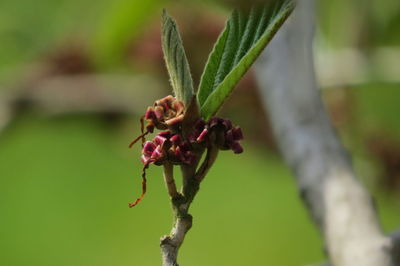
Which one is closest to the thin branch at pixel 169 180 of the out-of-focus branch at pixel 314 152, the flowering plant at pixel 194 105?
the flowering plant at pixel 194 105

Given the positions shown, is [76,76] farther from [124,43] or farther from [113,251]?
[113,251]

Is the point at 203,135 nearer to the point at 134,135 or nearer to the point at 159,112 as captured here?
the point at 159,112

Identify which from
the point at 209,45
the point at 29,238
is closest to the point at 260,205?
the point at 29,238

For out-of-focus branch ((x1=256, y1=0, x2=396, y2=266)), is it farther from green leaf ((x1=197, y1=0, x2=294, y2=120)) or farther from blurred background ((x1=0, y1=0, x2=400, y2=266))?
blurred background ((x1=0, y1=0, x2=400, y2=266))

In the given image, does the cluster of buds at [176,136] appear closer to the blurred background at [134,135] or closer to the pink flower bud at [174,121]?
the pink flower bud at [174,121]

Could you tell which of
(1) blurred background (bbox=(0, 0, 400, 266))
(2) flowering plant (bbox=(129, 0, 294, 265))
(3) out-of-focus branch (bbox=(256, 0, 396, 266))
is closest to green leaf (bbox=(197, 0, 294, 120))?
(2) flowering plant (bbox=(129, 0, 294, 265))

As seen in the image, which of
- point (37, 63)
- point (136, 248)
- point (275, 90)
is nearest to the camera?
point (275, 90)
